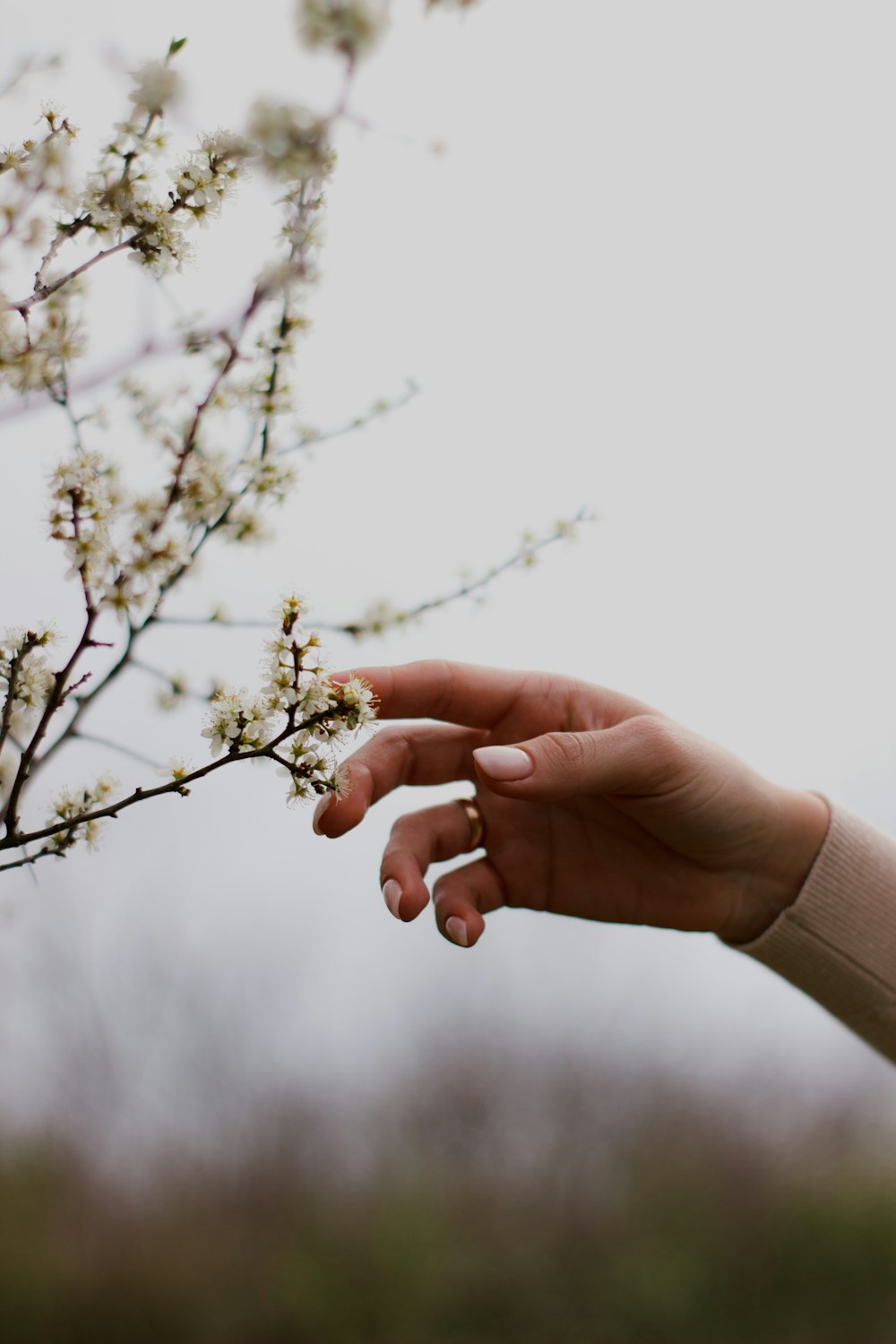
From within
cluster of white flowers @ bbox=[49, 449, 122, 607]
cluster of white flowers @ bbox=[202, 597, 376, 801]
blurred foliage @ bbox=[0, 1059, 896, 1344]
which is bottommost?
blurred foliage @ bbox=[0, 1059, 896, 1344]

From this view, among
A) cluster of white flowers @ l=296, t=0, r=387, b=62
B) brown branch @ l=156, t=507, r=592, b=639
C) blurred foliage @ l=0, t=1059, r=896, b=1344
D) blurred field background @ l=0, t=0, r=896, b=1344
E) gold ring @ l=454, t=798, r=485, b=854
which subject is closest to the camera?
cluster of white flowers @ l=296, t=0, r=387, b=62

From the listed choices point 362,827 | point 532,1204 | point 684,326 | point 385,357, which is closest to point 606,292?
point 684,326

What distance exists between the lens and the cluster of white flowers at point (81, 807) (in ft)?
1.63

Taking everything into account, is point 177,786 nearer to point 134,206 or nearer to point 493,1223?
point 134,206

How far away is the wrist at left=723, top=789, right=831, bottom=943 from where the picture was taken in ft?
2.89

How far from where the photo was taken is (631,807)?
31.8 inches

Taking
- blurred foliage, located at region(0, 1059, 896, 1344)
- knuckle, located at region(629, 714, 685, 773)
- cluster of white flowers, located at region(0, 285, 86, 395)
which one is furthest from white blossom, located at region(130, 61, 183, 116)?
blurred foliage, located at region(0, 1059, 896, 1344)

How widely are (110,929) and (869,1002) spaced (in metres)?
1.65

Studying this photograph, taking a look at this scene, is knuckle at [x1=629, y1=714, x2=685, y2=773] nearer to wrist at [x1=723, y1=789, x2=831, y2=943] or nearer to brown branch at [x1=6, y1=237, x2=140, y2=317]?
wrist at [x1=723, y1=789, x2=831, y2=943]

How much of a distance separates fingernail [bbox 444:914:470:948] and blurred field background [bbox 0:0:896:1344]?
2.93 feet

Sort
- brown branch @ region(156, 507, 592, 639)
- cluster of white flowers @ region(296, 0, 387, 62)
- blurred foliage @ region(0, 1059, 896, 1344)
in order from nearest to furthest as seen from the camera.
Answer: cluster of white flowers @ region(296, 0, 387, 62), brown branch @ region(156, 507, 592, 639), blurred foliage @ region(0, 1059, 896, 1344)

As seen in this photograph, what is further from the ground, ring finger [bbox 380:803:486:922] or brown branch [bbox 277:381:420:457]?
brown branch [bbox 277:381:420:457]

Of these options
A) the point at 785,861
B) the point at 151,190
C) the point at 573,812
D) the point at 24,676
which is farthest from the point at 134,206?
the point at 785,861

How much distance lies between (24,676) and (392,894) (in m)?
0.30
